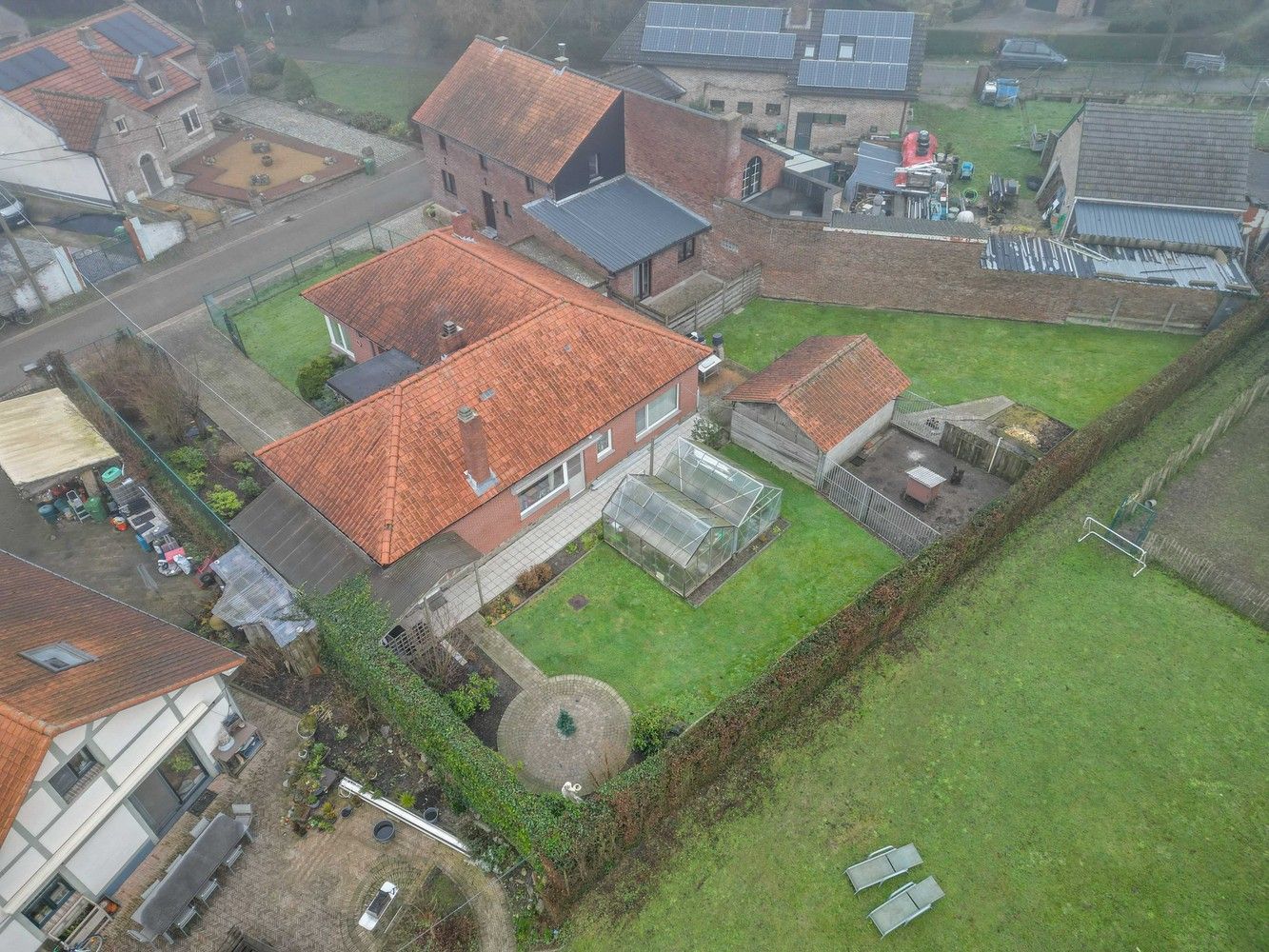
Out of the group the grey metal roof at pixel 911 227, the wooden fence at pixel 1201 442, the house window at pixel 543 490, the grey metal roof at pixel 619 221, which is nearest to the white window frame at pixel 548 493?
the house window at pixel 543 490

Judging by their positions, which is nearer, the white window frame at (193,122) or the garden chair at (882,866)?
the garden chair at (882,866)

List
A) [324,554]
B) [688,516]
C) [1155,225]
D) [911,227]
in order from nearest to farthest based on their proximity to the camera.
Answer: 1. [324,554]
2. [688,516]
3. [911,227]
4. [1155,225]

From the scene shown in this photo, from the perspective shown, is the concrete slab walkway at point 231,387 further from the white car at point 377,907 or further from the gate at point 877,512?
the gate at point 877,512

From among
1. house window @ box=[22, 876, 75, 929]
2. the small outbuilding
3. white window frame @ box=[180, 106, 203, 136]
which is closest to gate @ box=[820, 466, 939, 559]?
the small outbuilding

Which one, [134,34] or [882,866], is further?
[134,34]

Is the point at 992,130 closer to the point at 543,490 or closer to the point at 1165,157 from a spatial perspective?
the point at 1165,157

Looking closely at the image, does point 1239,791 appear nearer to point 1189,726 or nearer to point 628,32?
point 1189,726

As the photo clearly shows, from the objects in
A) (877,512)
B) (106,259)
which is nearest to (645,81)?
(106,259)
